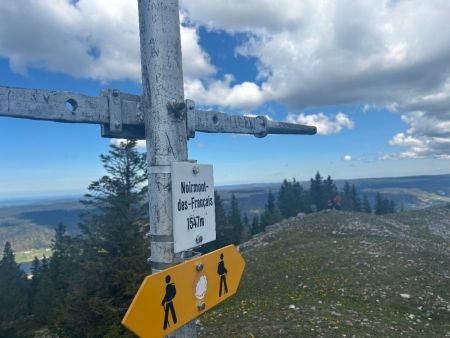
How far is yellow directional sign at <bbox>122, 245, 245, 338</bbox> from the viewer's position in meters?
A: 2.34

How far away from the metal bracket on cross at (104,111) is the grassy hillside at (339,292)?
978cm

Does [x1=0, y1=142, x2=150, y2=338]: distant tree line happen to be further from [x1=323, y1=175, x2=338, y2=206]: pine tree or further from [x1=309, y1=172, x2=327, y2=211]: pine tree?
[x1=323, y1=175, x2=338, y2=206]: pine tree

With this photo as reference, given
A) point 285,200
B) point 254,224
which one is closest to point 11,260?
point 254,224

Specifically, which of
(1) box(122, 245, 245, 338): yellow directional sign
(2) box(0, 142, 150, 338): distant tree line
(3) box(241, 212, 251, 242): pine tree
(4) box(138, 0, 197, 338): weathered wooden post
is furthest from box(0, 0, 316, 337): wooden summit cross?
(3) box(241, 212, 251, 242): pine tree

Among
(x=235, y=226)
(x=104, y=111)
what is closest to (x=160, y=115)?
(x=104, y=111)

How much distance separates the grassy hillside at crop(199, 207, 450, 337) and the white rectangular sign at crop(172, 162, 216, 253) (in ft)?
30.7

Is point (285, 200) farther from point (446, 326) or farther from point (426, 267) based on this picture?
point (446, 326)

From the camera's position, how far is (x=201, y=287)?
2967 mm

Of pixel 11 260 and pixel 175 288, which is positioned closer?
pixel 175 288

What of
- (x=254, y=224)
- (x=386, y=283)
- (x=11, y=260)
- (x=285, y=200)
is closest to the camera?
(x=386, y=283)

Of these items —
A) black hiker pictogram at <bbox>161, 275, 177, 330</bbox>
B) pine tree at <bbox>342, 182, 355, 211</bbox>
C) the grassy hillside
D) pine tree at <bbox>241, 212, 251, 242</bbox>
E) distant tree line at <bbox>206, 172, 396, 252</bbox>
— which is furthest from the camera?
pine tree at <bbox>342, 182, 355, 211</bbox>

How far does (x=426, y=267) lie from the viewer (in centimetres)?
1823

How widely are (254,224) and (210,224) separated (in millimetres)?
67583

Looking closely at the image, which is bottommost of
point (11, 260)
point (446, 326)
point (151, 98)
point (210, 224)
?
point (11, 260)
